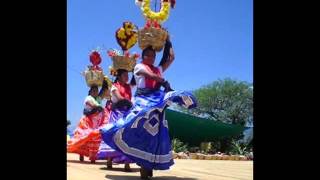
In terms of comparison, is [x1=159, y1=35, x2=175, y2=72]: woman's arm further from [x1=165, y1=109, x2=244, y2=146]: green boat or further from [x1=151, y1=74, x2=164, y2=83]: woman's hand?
[x1=165, y1=109, x2=244, y2=146]: green boat

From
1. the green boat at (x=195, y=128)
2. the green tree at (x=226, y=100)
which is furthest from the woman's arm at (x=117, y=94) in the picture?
the green tree at (x=226, y=100)

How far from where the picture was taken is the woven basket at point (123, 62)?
22.1 feet

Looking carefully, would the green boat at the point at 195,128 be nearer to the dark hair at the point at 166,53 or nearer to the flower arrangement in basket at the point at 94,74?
the flower arrangement in basket at the point at 94,74

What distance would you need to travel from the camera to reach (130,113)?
5.20 meters

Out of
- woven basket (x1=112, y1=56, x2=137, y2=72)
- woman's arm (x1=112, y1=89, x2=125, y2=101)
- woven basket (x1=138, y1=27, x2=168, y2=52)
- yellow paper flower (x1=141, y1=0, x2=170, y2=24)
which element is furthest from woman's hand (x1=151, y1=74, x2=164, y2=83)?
woven basket (x1=112, y1=56, x2=137, y2=72)

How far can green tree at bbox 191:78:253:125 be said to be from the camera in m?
27.6

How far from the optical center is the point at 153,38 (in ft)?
17.5

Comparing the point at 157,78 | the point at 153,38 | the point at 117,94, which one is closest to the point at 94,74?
the point at 117,94

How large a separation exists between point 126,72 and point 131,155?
197 centimetres

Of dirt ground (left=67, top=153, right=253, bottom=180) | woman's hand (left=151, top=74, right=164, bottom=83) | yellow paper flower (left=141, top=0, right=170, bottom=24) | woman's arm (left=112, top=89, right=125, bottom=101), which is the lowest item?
dirt ground (left=67, top=153, right=253, bottom=180)

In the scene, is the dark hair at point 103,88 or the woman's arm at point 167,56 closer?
the woman's arm at point 167,56
